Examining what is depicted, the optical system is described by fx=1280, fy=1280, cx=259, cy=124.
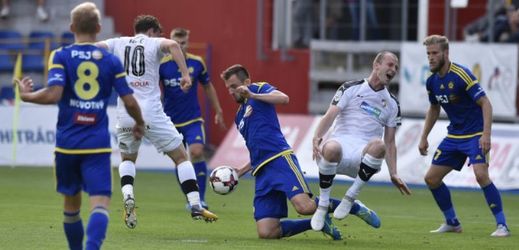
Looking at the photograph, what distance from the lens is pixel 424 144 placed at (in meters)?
13.9

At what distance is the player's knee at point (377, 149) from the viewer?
12458 mm

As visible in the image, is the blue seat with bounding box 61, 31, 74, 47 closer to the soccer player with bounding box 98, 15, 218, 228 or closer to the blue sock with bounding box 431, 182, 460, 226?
the soccer player with bounding box 98, 15, 218, 228

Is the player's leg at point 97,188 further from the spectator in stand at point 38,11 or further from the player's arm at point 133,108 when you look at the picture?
the spectator in stand at point 38,11

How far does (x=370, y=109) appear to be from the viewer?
505 inches

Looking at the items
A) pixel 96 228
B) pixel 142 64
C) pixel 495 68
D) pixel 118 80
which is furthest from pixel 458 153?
pixel 495 68

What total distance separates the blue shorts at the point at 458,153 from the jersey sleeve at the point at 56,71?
5.39 m

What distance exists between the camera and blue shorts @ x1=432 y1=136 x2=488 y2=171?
1343cm

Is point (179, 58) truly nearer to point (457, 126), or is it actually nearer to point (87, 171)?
point (457, 126)

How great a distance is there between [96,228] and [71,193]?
46cm

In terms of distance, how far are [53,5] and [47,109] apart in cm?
648

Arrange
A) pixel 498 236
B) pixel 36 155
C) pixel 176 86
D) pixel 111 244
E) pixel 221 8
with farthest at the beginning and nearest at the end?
1. pixel 221 8
2. pixel 36 155
3. pixel 176 86
4. pixel 498 236
5. pixel 111 244

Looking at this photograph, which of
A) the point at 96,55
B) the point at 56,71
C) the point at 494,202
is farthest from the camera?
the point at 494,202

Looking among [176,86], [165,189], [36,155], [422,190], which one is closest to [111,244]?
[176,86]

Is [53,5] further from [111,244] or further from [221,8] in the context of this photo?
[111,244]
